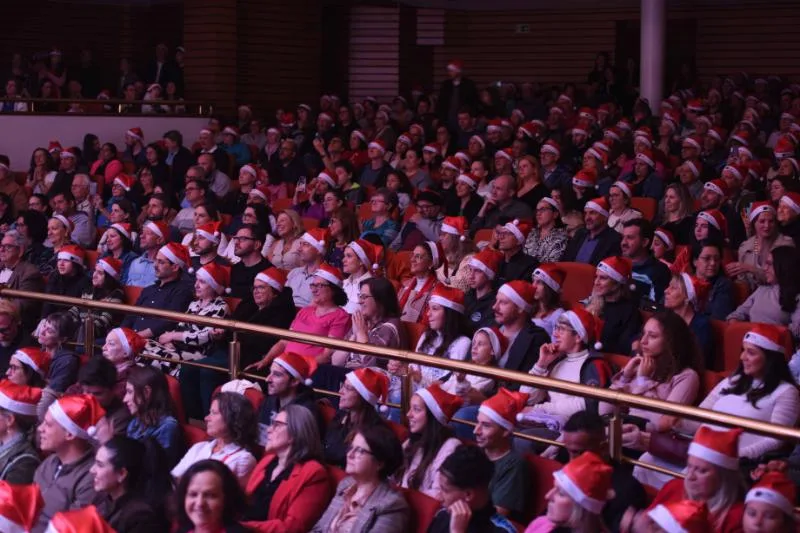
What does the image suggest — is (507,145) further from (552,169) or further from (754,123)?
(754,123)

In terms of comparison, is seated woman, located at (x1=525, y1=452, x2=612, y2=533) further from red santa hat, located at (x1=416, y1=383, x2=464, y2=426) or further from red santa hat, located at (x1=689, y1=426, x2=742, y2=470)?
red santa hat, located at (x1=416, y1=383, x2=464, y2=426)

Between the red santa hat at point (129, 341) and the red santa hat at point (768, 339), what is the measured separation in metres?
2.63

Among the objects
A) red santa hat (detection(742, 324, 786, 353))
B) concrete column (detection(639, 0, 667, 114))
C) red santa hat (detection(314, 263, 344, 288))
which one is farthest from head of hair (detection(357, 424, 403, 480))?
concrete column (detection(639, 0, 667, 114))

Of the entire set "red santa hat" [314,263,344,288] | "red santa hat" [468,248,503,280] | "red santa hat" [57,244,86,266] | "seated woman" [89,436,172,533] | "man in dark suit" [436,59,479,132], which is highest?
"man in dark suit" [436,59,479,132]

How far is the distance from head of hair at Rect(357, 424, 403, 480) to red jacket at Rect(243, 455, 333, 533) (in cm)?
29

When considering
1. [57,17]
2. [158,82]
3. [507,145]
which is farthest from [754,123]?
[57,17]

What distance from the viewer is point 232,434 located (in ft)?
14.8

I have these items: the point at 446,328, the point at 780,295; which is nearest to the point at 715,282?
the point at 780,295

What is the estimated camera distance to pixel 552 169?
32.5 feet

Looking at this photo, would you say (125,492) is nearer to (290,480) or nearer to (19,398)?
(290,480)

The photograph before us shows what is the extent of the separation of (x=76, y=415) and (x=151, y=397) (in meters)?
0.37

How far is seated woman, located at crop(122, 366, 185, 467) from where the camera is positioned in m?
4.80

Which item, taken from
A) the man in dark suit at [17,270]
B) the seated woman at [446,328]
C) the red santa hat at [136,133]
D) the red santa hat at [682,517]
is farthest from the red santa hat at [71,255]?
the red santa hat at [682,517]

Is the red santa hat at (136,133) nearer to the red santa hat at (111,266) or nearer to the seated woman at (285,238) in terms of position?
the seated woman at (285,238)
